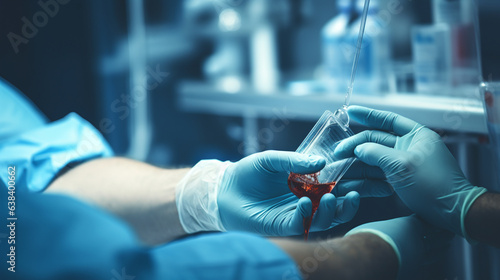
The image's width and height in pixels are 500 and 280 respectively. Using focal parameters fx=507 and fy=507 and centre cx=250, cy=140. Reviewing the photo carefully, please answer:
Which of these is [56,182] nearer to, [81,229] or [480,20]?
[81,229]

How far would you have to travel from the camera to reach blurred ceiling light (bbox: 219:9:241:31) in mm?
1862

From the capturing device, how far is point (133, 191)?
42.3 inches

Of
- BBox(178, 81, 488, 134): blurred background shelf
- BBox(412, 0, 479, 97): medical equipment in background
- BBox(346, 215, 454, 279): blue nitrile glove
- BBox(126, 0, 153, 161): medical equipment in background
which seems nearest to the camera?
BBox(346, 215, 454, 279): blue nitrile glove

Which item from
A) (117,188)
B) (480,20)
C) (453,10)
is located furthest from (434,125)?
(117,188)

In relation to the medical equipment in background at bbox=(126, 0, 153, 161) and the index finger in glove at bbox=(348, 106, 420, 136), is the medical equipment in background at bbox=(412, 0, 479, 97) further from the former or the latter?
the medical equipment in background at bbox=(126, 0, 153, 161)

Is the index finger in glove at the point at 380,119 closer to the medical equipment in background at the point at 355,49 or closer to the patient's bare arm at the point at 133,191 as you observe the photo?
the patient's bare arm at the point at 133,191

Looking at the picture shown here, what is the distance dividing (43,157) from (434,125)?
805 millimetres

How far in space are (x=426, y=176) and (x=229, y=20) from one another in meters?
1.29

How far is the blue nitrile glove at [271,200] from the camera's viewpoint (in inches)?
29.1

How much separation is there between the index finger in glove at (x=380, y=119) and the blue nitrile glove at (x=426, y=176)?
20 millimetres

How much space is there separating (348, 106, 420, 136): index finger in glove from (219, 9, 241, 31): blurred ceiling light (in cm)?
114

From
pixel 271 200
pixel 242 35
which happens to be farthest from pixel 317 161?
pixel 242 35

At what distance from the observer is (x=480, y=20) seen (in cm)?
99

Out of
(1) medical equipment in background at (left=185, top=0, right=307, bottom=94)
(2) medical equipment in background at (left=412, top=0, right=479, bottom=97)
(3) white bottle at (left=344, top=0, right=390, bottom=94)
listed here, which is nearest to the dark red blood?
(2) medical equipment in background at (left=412, top=0, right=479, bottom=97)
